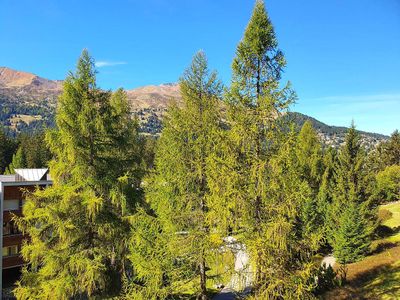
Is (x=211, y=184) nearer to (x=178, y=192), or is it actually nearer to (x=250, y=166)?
(x=250, y=166)

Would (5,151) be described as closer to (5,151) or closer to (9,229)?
(5,151)

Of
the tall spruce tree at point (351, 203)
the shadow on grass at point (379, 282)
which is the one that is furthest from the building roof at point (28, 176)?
the shadow on grass at point (379, 282)

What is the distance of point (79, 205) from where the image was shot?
1667 centimetres

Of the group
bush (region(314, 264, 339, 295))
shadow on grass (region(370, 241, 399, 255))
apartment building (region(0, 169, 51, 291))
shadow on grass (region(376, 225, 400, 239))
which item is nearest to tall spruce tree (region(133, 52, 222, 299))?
bush (region(314, 264, 339, 295))

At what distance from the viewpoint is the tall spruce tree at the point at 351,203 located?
31.5m

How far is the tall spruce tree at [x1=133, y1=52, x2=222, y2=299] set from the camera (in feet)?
49.6

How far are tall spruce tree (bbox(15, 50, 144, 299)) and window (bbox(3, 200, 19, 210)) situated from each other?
64.1ft

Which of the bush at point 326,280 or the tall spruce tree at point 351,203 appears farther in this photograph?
the tall spruce tree at point 351,203

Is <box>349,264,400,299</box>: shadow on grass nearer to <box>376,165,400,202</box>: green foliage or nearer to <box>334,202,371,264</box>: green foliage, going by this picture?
<box>334,202,371,264</box>: green foliage

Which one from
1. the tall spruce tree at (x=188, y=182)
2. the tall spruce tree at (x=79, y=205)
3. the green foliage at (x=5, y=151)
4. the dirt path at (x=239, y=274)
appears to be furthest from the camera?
the green foliage at (x=5, y=151)

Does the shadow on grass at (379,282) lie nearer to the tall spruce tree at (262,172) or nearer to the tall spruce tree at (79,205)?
the tall spruce tree at (262,172)

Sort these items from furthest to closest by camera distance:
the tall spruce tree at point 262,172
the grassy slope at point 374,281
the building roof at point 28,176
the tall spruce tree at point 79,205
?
1. the building roof at point 28,176
2. the grassy slope at point 374,281
3. the tall spruce tree at point 79,205
4. the tall spruce tree at point 262,172

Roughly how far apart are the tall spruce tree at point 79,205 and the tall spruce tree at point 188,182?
2414 mm

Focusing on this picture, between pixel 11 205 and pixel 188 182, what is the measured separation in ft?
86.2
